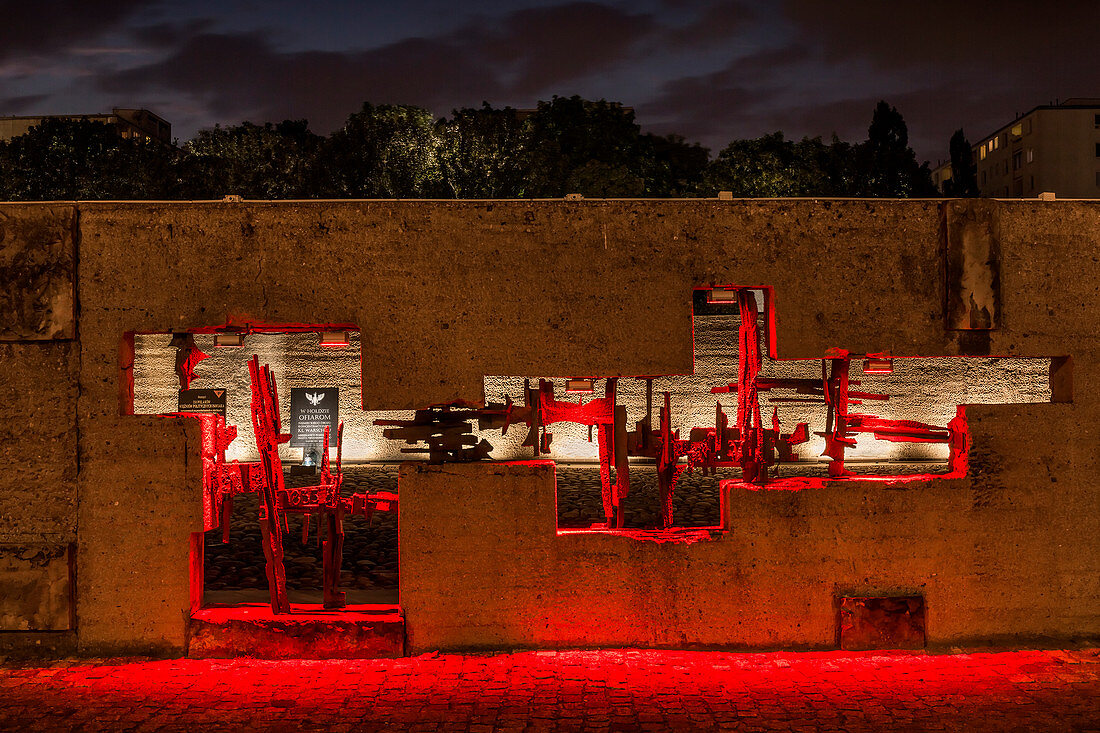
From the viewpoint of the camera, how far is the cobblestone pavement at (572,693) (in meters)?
Result: 4.20

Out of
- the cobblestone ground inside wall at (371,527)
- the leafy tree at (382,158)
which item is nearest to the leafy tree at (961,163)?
the leafy tree at (382,158)

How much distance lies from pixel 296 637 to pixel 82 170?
27617 mm

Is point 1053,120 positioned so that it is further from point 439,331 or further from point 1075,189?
point 439,331

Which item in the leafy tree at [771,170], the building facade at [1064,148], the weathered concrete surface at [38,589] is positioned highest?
the building facade at [1064,148]

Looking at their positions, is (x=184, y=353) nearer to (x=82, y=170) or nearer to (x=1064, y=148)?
(x=82, y=170)

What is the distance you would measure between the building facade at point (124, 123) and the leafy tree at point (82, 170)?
2808cm

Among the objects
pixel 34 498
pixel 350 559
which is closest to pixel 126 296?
pixel 34 498

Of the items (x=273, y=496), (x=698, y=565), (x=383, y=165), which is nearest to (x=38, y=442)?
(x=273, y=496)

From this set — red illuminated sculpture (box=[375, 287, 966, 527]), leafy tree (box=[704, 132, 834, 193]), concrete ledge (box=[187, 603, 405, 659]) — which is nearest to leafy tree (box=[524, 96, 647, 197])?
leafy tree (box=[704, 132, 834, 193])

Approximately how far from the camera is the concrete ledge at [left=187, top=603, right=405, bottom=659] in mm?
5090

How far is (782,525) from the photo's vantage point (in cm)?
510

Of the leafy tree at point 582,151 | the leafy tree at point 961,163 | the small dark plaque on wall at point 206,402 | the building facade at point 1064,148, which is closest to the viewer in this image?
the small dark plaque on wall at point 206,402

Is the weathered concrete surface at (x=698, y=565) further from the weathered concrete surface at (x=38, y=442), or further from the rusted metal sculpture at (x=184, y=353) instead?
the weathered concrete surface at (x=38, y=442)

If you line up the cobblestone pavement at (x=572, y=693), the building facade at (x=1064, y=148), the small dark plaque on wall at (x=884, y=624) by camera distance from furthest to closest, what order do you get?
1. the building facade at (x=1064, y=148)
2. the small dark plaque on wall at (x=884, y=624)
3. the cobblestone pavement at (x=572, y=693)
